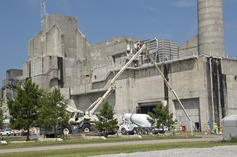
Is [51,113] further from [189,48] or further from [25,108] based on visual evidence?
[189,48]

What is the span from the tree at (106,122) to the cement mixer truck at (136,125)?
581 centimetres

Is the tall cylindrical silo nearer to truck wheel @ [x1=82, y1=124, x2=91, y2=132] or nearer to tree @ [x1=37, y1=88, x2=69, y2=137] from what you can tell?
truck wheel @ [x1=82, y1=124, x2=91, y2=132]

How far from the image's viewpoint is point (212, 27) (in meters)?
60.6

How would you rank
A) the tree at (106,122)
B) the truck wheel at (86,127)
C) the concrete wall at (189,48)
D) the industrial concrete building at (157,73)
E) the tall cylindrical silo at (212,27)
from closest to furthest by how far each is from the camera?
the tree at (106,122) < the truck wheel at (86,127) < the industrial concrete building at (157,73) < the tall cylindrical silo at (212,27) < the concrete wall at (189,48)

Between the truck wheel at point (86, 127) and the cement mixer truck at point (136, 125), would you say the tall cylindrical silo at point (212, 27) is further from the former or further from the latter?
the truck wheel at point (86, 127)

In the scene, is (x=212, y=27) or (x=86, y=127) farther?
(x=212, y=27)

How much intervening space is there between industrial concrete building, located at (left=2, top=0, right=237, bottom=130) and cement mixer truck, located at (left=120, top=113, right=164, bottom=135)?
475 inches

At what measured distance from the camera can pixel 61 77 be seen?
8894 centimetres

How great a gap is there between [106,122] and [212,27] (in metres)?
30.5

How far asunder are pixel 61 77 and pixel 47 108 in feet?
171

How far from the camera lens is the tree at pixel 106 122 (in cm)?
3944

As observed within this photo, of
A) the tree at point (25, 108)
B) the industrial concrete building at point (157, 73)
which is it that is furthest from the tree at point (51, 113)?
the industrial concrete building at point (157, 73)

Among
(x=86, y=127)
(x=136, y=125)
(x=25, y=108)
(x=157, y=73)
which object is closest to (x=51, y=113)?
(x=25, y=108)

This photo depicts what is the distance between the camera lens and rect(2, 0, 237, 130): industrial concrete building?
56219mm
